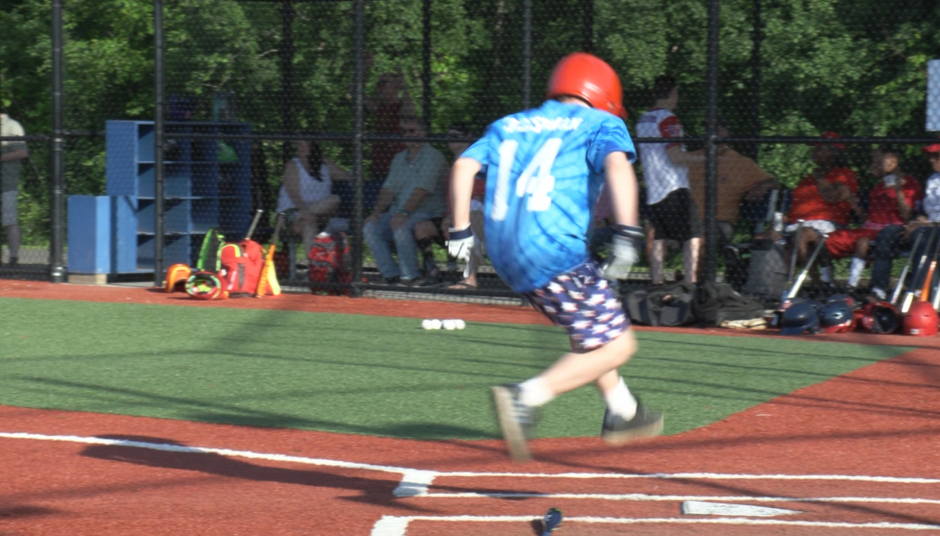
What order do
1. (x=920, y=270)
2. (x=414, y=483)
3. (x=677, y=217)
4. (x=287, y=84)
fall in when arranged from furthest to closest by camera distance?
(x=287, y=84)
(x=677, y=217)
(x=920, y=270)
(x=414, y=483)

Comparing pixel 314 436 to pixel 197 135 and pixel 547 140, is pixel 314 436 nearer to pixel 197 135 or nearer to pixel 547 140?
pixel 547 140

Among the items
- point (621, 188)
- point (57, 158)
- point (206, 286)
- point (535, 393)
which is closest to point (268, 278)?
point (206, 286)

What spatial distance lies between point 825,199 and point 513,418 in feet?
27.3

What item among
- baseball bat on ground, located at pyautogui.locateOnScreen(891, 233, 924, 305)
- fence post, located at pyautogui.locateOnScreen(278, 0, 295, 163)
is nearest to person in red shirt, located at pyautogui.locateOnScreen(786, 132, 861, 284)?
baseball bat on ground, located at pyautogui.locateOnScreen(891, 233, 924, 305)

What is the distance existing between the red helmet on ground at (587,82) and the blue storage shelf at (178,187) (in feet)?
32.3

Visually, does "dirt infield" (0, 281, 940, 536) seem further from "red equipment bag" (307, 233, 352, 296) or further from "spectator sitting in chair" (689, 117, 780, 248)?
"red equipment bag" (307, 233, 352, 296)

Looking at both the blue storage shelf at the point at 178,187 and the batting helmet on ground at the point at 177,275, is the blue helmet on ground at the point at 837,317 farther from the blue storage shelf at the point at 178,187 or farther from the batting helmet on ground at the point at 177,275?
the blue storage shelf at the point at 178,187

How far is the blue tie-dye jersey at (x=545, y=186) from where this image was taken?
14.4ft

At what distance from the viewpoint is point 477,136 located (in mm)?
12938

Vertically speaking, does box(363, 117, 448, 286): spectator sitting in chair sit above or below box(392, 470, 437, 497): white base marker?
above

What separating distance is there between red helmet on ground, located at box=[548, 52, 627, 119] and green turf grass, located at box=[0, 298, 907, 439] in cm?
210

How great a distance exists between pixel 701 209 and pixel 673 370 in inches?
144

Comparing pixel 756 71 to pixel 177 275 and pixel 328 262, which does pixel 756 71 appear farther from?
pixel 177 275

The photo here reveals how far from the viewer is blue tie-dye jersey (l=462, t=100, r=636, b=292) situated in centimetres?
440
